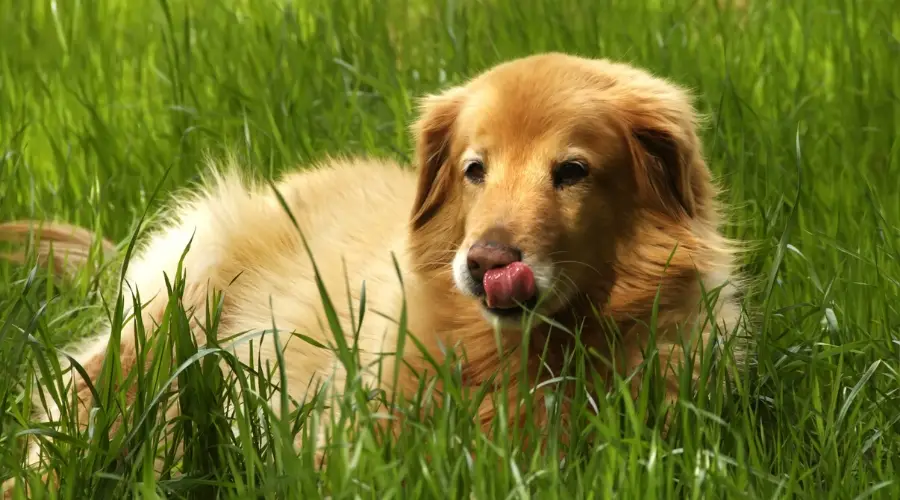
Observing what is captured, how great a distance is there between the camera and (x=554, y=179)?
3123 mm

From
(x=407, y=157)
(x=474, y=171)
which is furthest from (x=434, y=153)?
(x=407, y=157)

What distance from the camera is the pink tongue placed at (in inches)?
117

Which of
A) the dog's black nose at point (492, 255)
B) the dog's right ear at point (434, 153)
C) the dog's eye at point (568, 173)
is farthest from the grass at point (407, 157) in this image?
the dog's right ear at point (434, 153)

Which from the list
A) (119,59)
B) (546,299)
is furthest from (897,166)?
(119,59)

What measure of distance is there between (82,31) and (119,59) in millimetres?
285

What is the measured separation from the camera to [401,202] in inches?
166

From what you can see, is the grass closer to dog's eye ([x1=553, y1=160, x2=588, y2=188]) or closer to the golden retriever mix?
the golden retriever mix

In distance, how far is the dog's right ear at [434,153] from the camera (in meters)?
3.50

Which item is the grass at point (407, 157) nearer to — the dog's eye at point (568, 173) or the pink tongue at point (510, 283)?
the pink tongue at point (510, 283)

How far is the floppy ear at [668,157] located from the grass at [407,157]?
0.28m

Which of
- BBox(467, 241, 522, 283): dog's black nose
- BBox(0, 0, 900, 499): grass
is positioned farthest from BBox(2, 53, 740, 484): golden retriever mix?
BBox(0, 0, 900, 499): grass

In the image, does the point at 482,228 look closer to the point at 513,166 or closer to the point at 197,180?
the point at 513,166

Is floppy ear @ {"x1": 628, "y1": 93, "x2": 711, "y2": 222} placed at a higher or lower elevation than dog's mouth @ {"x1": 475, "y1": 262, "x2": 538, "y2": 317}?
higher

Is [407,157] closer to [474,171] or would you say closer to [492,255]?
[474,171]
